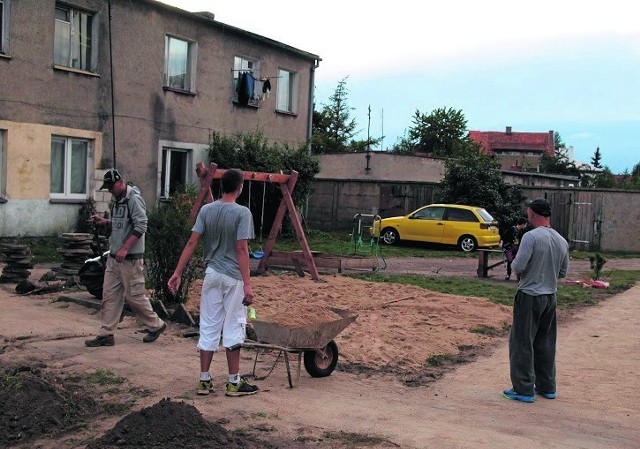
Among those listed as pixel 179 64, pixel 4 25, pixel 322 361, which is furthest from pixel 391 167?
pixel 322 361

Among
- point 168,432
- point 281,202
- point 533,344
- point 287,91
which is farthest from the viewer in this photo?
point 287,91

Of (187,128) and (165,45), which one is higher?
(165,45)

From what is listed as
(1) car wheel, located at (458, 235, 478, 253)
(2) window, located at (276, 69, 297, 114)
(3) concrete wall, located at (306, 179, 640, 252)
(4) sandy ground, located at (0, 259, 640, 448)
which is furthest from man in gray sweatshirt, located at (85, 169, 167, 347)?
(3) concrete wall, located at (306, 179, 640, 252)

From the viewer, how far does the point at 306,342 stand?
698 cm

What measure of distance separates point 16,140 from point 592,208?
20414mm

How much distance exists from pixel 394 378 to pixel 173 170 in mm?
16693

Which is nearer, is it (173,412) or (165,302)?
(173,412)

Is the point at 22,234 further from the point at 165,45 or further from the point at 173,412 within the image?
the point at 173,412

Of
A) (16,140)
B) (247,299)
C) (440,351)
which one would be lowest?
(440,351)

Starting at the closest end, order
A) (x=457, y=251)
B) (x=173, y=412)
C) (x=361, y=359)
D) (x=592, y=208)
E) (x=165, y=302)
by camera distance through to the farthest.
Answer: (x=173, y=412) < (x=361, y=359) < (x=165, y=302) < (x=457, y=251) < (x=592, y=208)

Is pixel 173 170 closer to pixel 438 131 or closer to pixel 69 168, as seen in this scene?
pixel 69 168

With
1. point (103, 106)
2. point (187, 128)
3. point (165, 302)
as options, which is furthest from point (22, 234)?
point (165, 302)

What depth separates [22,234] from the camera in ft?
59.3

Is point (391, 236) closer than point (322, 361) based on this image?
No
